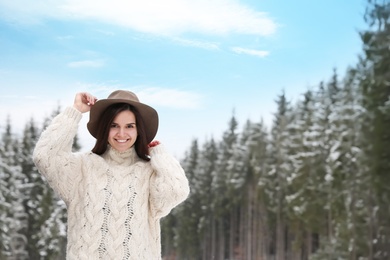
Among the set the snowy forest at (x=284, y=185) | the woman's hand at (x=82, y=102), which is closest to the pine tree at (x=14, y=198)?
the snowy forest at (x=284, y=185)

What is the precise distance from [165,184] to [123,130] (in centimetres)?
36

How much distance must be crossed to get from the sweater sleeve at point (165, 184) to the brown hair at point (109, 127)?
7 cm

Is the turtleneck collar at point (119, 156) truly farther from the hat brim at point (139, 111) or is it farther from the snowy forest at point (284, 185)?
the snowy forest at point (284, 185)

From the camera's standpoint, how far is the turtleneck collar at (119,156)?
162 inches

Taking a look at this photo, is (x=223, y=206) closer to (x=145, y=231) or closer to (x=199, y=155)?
(x=199, y=155)

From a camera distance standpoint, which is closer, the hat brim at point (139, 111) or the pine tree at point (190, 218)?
the hat brim at point (139, 111)

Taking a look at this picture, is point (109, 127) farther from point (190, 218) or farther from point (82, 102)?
point (190, 218)

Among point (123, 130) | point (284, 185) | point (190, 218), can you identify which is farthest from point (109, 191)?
point (190, 218)

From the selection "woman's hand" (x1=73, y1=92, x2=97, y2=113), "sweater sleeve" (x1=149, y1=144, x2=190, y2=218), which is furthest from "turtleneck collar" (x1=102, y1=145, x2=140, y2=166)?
"woman's hand" (x1=73, y1=92, x2=97, y2=113)

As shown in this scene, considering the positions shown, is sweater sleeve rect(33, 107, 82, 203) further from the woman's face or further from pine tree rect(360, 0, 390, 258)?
pine tree rect(360, 0, 390, 258)

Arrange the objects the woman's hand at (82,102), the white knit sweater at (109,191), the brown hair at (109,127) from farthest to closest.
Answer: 1. the woman's hand at (82,102)
2. the brown hair at (109,127)
3. the white knit sweater at (109,191)

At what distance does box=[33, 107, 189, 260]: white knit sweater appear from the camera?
394 centimetres

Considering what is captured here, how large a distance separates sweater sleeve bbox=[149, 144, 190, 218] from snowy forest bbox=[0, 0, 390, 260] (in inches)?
1133

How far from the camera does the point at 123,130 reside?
4027 millimetres
